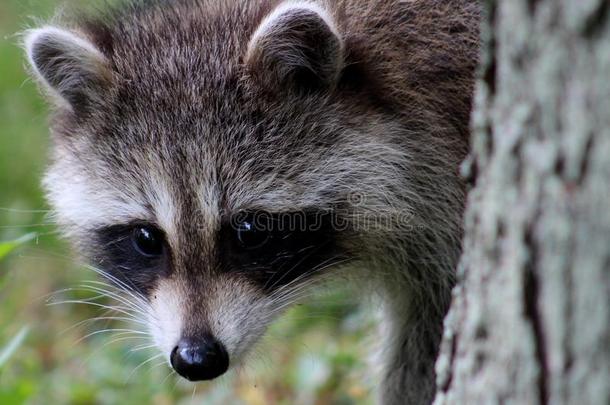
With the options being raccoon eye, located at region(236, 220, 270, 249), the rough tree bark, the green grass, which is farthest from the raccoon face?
the rough tree bark

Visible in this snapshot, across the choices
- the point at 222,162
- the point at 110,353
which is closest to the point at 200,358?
the point at 222,162

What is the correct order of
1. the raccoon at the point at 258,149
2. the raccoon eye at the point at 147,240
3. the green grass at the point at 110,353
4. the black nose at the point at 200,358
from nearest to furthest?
the black nose at the point at 200,358
the raccoon at the point at 258,149
the raccoon eye at the point at 147,240
the green grass at the point at 110,353

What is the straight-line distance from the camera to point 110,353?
6.20m

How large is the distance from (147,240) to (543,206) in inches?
99.3

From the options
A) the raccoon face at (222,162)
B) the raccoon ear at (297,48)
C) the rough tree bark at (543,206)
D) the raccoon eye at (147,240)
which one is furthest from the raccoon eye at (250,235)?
the rough tree bark at (543,206)

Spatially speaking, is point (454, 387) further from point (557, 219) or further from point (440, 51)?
point (440, 51)

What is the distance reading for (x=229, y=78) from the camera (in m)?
4.02

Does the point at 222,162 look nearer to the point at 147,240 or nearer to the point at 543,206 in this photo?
the point at 147,240

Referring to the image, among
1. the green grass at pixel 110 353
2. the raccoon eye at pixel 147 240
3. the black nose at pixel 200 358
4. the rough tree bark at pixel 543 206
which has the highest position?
the rough tree bark at pixel 543 206

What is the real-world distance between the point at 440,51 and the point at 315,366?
2.53 meters

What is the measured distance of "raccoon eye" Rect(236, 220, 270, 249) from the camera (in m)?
4.02

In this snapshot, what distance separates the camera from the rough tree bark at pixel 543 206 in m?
1.99

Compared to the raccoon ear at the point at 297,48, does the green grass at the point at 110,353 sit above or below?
below

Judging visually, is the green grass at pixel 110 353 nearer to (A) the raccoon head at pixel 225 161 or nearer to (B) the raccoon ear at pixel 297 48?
(A) the raccoon head at pixel 225 161
